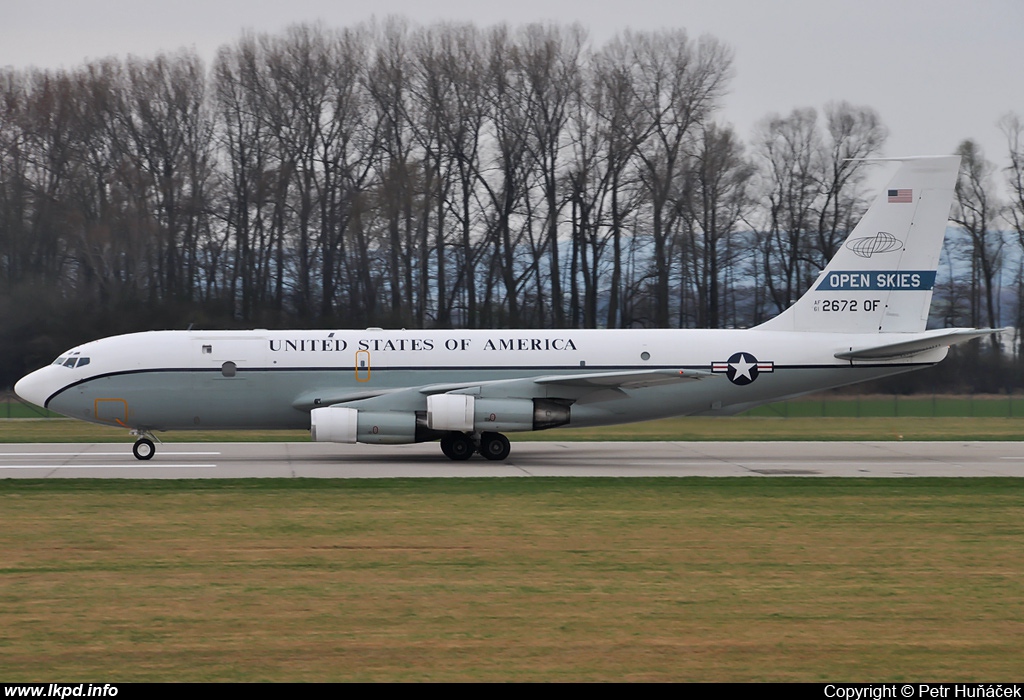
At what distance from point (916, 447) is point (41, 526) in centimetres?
2145

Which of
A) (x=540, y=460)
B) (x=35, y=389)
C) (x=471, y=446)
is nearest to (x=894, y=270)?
(x=540, y=460)

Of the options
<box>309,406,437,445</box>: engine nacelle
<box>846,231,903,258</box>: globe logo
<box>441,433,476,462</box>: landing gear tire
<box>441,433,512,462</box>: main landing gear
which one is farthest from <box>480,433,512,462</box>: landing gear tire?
<box>846,231,903,258</box>: globe logo

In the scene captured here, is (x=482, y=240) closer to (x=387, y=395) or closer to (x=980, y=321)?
(x=980, y=321)

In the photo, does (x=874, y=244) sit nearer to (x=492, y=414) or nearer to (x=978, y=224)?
(x=492, y=414)

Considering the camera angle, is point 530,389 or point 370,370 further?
point 370,370

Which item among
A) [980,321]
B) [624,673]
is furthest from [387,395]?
[980,321]

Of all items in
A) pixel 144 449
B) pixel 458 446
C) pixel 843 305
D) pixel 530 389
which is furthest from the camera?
pixel 843 305

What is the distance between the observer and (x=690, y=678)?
7633 millimetres

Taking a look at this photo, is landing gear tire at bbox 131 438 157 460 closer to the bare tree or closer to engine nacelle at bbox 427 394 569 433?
engine nacelle at bbox 427 394 569 433

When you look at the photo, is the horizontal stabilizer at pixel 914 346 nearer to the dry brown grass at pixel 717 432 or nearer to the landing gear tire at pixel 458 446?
the dry brown grass at pixel 717 432

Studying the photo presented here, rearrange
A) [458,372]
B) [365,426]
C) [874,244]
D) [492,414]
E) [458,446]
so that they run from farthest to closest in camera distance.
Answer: [874,244] → [458,372] → [458,446] → [492,414] → [365,426]

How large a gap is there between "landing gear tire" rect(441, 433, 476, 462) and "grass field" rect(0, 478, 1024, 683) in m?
6.41

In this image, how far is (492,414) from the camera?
928 inches

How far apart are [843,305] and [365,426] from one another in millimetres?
11407
